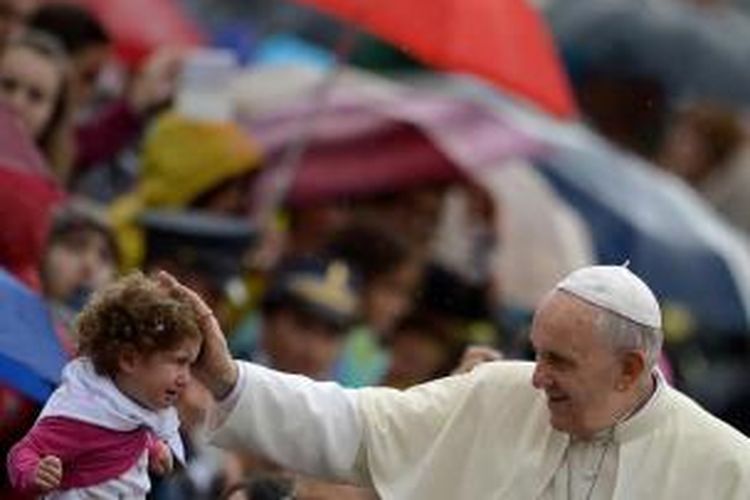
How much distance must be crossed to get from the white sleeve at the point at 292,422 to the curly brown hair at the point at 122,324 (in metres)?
0.87

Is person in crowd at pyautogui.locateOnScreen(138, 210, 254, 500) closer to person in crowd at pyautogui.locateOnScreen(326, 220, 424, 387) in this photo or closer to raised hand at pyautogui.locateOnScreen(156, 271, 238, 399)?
person in crowd at pyautogui.locateOnScreen(326, 220, 424, 387)

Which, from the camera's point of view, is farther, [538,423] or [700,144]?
[700,144]

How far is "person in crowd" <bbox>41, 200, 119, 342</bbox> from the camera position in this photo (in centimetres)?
1453

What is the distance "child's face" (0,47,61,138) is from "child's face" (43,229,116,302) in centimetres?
81

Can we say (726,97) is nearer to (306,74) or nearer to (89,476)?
(306,74)

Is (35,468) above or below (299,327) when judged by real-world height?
above

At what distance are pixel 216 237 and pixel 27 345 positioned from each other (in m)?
3.55

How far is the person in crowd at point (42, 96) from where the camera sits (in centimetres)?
1544

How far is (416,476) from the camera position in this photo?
12.1m

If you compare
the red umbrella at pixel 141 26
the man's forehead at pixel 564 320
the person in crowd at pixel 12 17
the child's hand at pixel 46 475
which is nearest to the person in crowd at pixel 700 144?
the red umbrella at pixel 141 26

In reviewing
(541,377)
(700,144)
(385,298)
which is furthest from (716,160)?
(541,377)

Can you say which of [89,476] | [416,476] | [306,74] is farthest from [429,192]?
[89,476]

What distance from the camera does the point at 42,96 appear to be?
50.7ft

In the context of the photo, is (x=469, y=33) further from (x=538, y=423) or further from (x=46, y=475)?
(x=46, y=475)
